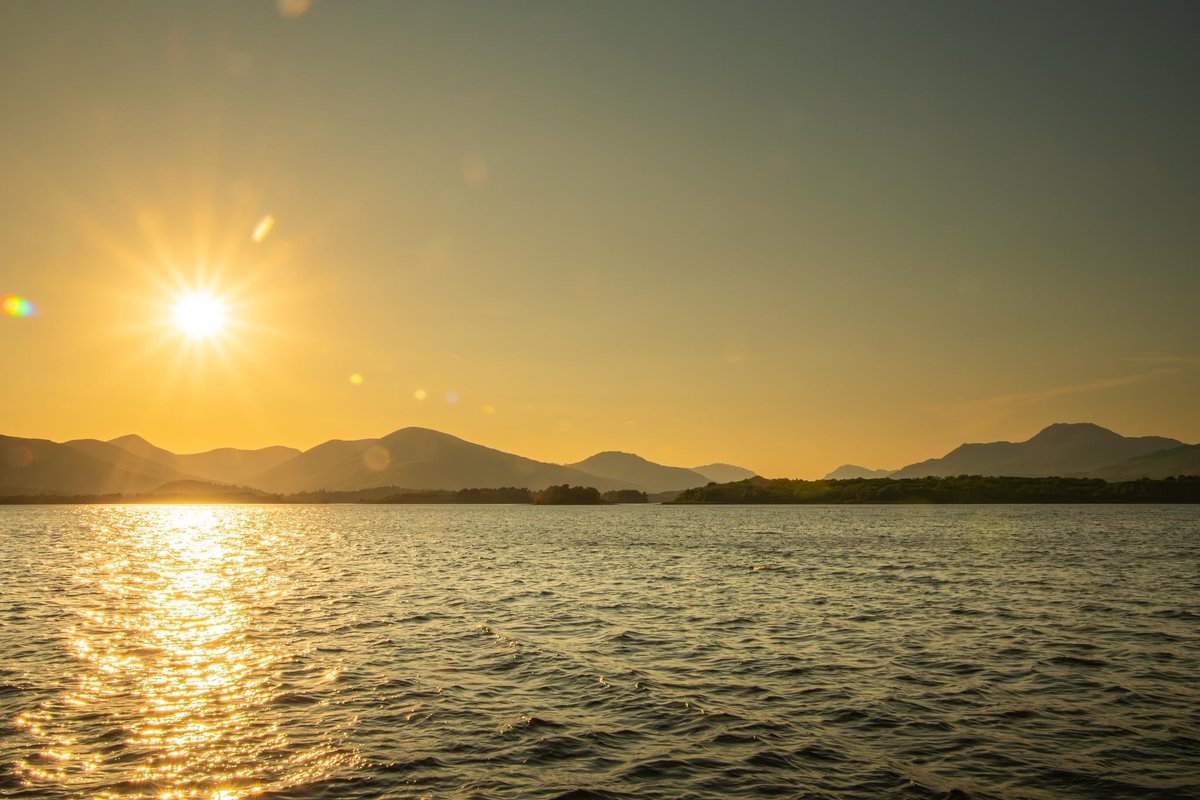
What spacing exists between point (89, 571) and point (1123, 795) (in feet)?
293

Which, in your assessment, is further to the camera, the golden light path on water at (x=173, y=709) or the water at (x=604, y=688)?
the water at (x=604, y=688)

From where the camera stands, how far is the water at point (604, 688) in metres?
20.0

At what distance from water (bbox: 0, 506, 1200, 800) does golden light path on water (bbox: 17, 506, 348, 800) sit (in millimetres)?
131

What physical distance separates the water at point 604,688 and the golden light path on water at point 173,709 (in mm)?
131

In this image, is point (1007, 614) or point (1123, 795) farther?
point (1007, 614)

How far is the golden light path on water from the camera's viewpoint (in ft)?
64.9

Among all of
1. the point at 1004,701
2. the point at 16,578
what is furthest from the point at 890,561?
the point at 16,578

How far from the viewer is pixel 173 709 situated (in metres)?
26.4

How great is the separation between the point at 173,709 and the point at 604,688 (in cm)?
1572

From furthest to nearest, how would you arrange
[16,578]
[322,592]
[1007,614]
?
[16,578] < [322,592] < [1007,614]

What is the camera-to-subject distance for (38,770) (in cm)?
2005

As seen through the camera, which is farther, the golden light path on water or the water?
the water

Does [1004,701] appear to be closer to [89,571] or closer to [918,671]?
[918,671]

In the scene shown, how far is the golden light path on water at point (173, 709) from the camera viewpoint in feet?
64.9
